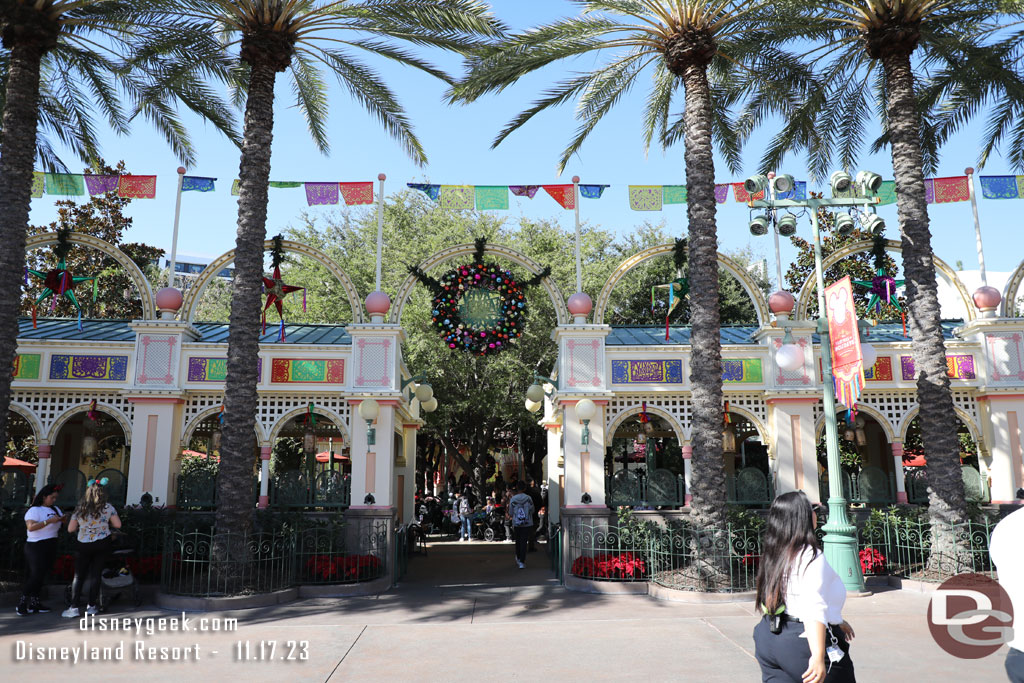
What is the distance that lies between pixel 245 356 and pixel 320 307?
15.8 meters

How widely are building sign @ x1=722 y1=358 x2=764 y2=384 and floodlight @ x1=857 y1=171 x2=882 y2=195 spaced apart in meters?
4.08

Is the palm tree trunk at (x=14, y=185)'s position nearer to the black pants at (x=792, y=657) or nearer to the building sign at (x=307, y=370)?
the building sign at (x=307, y=370)

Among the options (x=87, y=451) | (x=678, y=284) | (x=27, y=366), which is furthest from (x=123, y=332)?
(x=678, y=284)

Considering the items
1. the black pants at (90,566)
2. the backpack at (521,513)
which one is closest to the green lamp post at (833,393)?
the backpack at (521,513)

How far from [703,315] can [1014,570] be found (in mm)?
8046

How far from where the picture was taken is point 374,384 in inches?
530

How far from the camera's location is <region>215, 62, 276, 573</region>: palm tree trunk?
1061 cm

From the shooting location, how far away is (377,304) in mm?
13727

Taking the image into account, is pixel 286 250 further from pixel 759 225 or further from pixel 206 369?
pixel 759 225

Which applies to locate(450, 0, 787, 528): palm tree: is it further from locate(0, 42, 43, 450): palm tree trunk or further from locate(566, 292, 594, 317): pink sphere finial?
locate(0, 42, 43, 450): palm tree trunk

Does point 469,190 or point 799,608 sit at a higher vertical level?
point 469,190

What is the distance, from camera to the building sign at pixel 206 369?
44.9ft

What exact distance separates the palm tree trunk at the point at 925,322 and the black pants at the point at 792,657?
9.13 metres

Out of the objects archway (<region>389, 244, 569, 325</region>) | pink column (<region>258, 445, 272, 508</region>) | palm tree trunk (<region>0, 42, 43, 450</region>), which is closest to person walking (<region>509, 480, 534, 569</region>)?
archway (<region>389, 244, 569, 325</region>)
